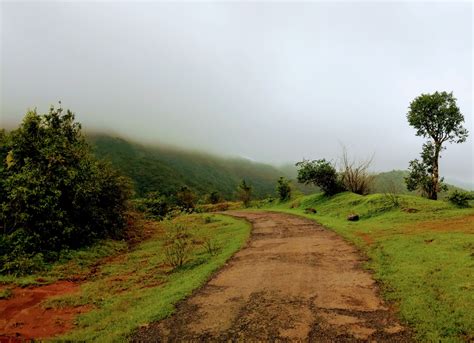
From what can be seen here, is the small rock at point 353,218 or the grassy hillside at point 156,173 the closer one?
the small rock at point 353,218

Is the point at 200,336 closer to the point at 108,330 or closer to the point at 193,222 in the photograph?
the point at 108,330

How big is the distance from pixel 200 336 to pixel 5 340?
418 cm

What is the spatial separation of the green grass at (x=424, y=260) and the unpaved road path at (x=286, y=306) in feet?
1.76

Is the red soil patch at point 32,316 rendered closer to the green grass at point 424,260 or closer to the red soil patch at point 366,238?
the green grass at point 424,260

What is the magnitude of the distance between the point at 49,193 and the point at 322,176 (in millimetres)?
24279

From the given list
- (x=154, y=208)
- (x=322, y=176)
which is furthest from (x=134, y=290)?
(x=154, y=208)

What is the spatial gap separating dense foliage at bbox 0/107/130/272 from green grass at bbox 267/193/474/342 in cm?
1300

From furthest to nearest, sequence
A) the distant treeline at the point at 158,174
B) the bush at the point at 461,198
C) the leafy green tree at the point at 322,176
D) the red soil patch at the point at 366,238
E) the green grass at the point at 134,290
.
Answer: the distant treeline at the point at 158,174 < the leafy green tree at the point at 322,176 < the bush at the point at 461,198 < the red soil patch at the point at 366,238 < the green grass at the point at 134,290

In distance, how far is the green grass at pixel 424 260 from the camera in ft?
20.4

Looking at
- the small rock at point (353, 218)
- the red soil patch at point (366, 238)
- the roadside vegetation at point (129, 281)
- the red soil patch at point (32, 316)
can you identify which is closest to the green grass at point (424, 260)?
the red soil patch at point (366, 238)

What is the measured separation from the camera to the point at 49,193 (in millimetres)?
15977

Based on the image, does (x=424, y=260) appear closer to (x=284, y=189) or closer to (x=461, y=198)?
(x=461, y=198)

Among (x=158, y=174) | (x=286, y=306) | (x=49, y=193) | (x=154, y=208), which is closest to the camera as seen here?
(x=286, y=306)

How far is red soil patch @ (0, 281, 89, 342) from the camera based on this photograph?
23.8 ft
